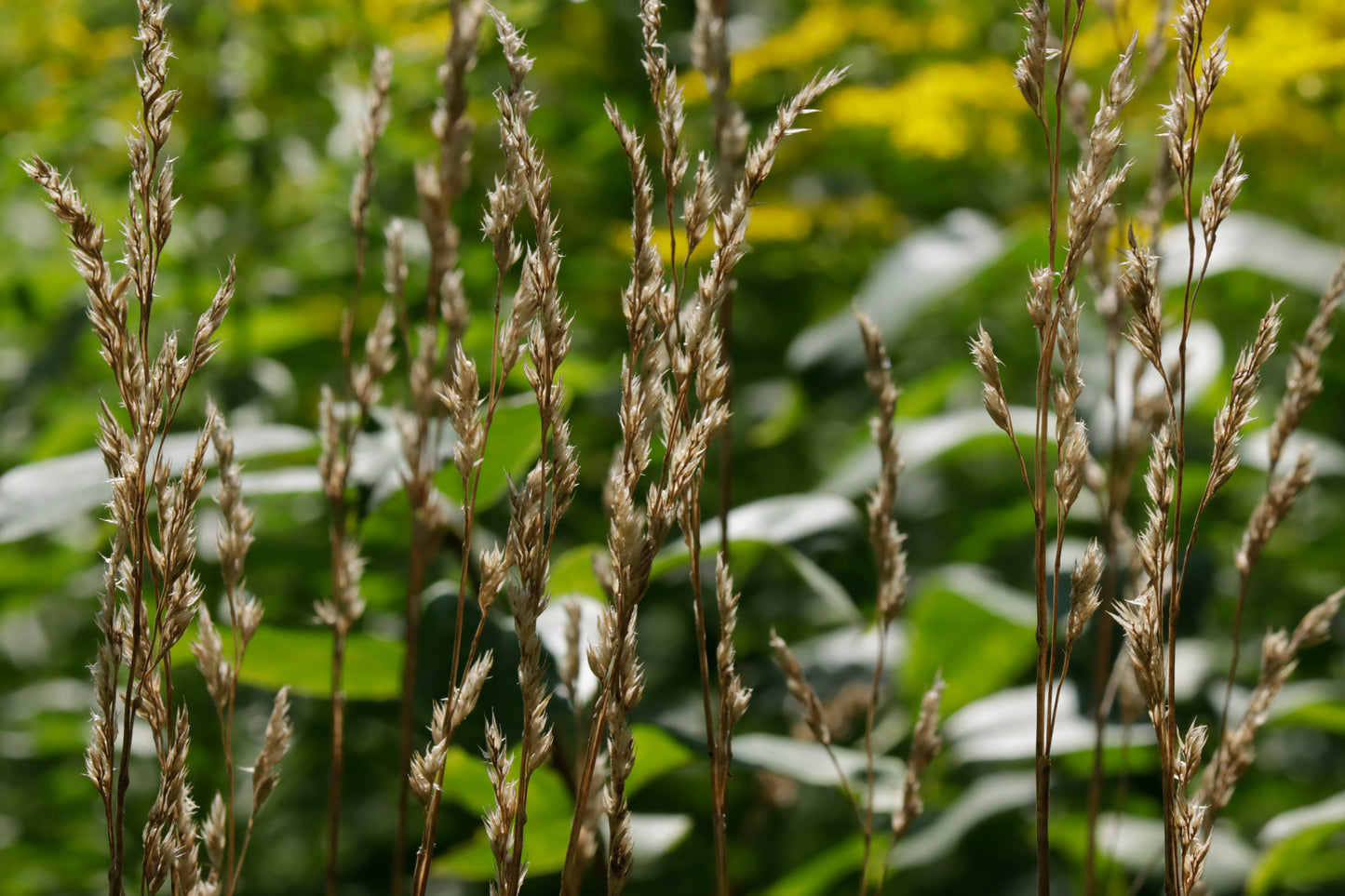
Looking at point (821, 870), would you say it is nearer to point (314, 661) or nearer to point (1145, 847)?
point (1145, 847)

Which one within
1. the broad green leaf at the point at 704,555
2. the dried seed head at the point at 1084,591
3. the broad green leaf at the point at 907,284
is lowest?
the dried seed head at the point at 1084,591

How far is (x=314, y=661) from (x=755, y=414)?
3.32 ft

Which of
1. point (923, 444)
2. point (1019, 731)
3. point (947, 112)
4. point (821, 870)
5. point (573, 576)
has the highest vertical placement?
point (947, 112)

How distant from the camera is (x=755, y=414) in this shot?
165cm

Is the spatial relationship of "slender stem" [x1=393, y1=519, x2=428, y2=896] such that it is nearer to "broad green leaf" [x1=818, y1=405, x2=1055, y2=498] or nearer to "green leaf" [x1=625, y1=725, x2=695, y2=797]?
"green leaf" [x1=625, y1=725, x2=695, y2=797]

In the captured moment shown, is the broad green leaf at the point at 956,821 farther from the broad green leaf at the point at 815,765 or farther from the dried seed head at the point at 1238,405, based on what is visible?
the dried seed head at the point at 1238,405

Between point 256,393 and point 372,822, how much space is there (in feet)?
1.88

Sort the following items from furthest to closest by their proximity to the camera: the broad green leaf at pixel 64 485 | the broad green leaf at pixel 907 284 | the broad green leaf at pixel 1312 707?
the broad green leaf at pixel 907 284 < the broad green leaf at pixel 1312 707 < the broad green leaf at pixel 64 485

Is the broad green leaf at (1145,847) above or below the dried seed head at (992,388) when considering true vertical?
below

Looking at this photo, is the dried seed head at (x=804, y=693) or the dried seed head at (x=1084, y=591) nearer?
the dried seed head at (x=1084, y=591)

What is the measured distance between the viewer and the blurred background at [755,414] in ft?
2.82

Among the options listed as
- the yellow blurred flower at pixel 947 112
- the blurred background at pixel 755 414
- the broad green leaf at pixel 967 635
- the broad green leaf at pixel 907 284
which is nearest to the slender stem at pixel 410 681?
the blurred background at pixel 755 414

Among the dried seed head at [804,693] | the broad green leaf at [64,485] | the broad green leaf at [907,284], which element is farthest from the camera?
the broad green leaf at [907,284]

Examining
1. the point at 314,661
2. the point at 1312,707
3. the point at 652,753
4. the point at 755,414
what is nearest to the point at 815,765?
the point at 652,753
